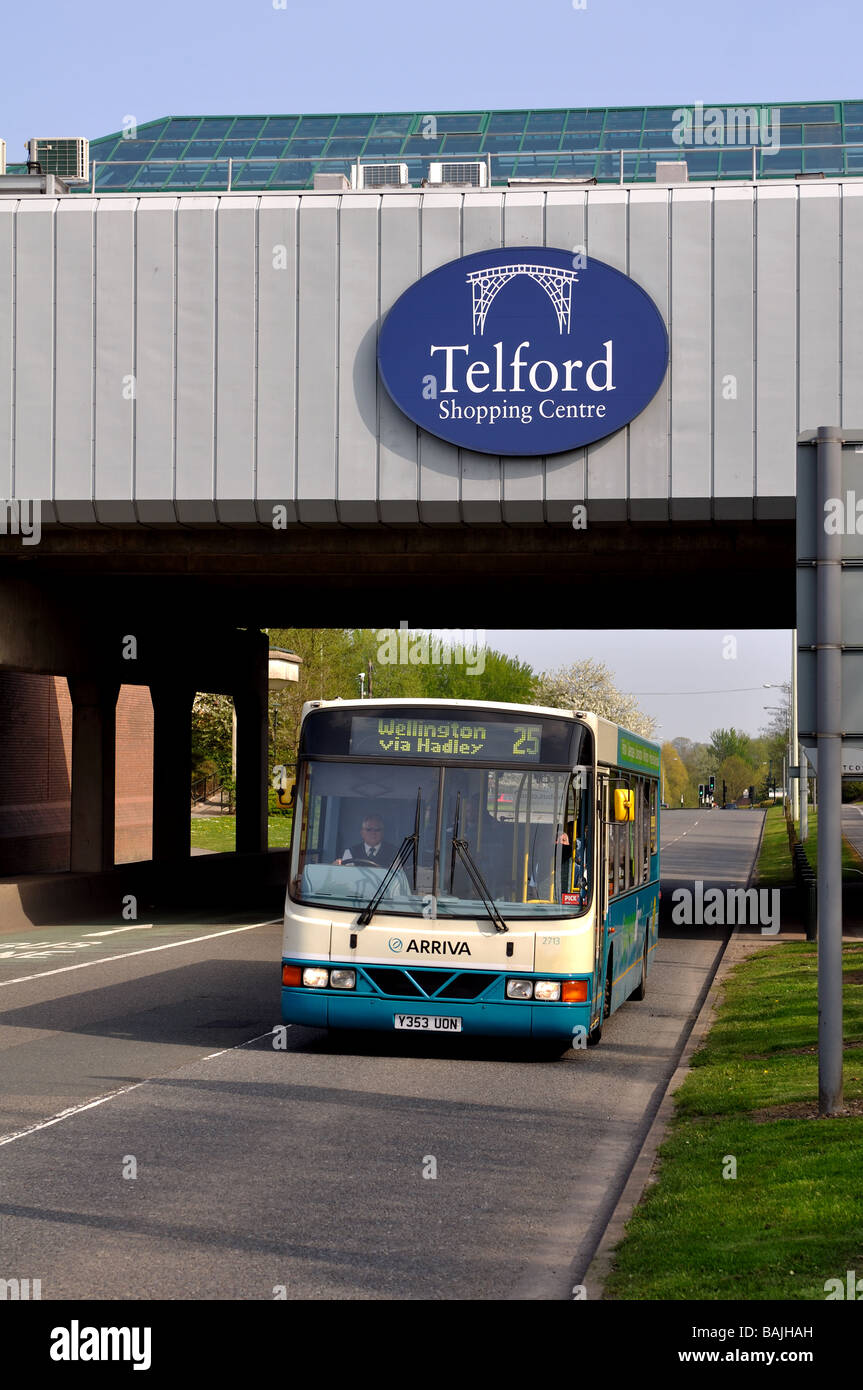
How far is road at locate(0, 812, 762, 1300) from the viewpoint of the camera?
265 inches

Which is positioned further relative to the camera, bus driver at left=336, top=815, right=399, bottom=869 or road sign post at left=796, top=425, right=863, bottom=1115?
bus driver at left=336, top=815, right=399, bottom=869

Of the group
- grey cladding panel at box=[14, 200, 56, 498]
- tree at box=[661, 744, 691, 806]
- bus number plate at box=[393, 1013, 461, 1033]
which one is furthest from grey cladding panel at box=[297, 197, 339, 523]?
tree at box=[661, 744, 691, 806]

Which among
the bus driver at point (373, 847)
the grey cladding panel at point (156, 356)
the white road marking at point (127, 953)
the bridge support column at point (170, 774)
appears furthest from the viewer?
the bridge support column at point (170, 774)

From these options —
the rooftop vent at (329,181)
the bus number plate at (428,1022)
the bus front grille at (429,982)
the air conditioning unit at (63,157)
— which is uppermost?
the air conditioning unit at (63,157)

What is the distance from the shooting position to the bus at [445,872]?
12.2 metres

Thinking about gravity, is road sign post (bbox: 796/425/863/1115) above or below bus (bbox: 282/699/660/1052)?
above

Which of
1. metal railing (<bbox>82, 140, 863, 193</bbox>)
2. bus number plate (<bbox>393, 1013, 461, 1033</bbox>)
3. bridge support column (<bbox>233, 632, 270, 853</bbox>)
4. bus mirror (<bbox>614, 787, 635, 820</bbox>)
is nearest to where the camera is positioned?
bus number plate (<bbox>393, 1013, 461, 1033</bbox>)

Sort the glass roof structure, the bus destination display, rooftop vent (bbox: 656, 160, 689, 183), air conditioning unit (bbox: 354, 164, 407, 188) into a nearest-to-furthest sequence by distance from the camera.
Result: the bus destination display
rooftop vent (bbox: 656, 160, 689, 183)
air conditioning unit (bbox: 354, 164, 407, 188)
the glass roof structure

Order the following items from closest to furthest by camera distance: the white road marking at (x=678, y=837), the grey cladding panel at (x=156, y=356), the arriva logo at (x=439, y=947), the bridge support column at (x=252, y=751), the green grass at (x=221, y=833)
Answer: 1. the arriva logo at (x=439, y=947)
2. the grey cladding panel at (x=156, y=356)
3. the bridge support column at (x=252, y=751)
4. the green grass at (x=221, y=833)
5. the white road marking at (x=678, y=837)

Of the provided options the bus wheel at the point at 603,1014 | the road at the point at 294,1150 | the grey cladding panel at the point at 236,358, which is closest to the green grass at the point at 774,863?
the grey cladding panel at the point at 236,358

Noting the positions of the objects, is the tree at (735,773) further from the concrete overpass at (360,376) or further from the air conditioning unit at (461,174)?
the air conditioning unit at (461,174)

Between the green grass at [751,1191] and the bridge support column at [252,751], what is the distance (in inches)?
1111

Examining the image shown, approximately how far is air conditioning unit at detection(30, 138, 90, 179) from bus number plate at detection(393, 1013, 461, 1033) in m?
18.8

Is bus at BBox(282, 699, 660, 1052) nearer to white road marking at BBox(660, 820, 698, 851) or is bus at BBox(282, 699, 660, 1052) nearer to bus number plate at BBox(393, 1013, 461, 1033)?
bus number plate at BBox(393, 1013, 461, 1033)
